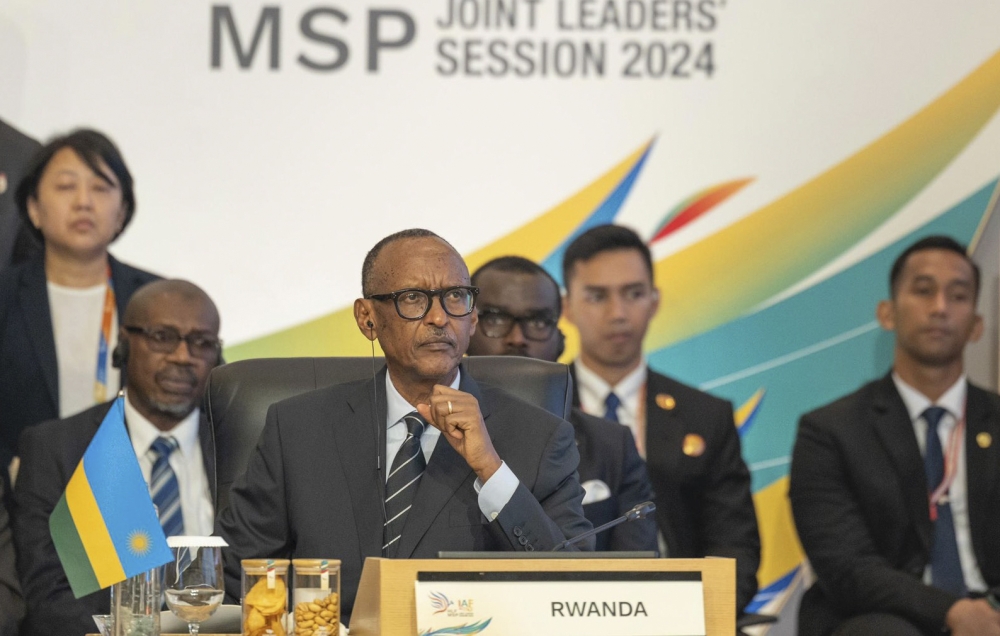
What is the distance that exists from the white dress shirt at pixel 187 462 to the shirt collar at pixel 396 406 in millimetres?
1543

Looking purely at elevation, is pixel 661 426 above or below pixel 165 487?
above

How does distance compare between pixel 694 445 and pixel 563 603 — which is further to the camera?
pixel 694 445

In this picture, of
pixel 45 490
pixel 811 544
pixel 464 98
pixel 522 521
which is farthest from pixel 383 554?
pixel 464 98

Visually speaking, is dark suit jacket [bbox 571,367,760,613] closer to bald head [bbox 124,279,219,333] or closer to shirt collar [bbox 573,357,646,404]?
shirt collar [bbox 573,357,646,404]

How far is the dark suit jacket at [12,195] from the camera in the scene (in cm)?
546

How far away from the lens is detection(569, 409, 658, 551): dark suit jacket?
166 inches

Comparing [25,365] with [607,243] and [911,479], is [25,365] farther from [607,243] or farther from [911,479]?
[911,479]

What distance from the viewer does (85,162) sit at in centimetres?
545

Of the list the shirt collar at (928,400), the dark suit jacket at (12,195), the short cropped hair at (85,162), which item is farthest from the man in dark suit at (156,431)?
the shirt collar at (928,400)

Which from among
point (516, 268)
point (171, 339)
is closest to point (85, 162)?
point (171, 339)

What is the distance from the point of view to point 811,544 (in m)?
A: 5.10

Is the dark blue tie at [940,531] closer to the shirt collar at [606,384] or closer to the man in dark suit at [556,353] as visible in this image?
the shirt collar at [606,384]

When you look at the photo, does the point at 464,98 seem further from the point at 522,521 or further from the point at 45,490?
the point at 522,521

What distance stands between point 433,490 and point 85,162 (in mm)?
2966
